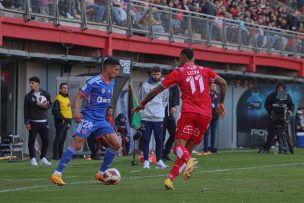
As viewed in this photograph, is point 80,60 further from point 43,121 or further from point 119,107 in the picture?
point 43,121

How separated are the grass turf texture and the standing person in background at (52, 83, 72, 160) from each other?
10.0 feet

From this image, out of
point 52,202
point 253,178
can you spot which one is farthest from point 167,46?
point 52,202

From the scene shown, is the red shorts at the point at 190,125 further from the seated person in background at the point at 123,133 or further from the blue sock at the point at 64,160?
the seated person in background at the point at 123,133

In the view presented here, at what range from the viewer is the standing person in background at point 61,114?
23906 mm

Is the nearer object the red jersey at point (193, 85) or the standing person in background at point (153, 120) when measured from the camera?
the red jersey at point (193, 85)

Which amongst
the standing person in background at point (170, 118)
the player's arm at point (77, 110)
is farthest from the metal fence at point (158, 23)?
the player's arm at point (77, 110)

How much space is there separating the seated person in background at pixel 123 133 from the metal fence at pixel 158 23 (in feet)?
8.43

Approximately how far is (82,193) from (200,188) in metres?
1.84

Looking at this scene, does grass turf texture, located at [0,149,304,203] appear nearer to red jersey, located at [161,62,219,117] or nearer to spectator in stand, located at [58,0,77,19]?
red jersey, located at [161,62,219,117]

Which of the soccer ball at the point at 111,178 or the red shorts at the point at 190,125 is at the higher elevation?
the red shorts at the point at 190,125

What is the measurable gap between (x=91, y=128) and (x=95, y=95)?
0.54 m

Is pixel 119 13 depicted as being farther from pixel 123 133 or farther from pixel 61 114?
pixel 61 114

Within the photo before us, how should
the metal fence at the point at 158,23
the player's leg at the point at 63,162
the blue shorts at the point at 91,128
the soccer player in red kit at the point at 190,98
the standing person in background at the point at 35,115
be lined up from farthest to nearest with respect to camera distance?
the metal fence at the point at 158,23
the standing person in background at the point at 35,115
the blue shorts at the point at 91,128
the player's leg at the point at 63,162
the soccer player in red kit at the point at 190,98

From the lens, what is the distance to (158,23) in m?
29.5
